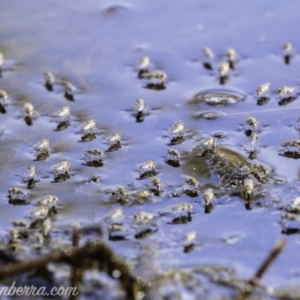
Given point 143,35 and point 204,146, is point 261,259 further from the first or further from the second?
point 143,35

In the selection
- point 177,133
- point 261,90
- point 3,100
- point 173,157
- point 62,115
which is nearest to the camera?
point 173,157

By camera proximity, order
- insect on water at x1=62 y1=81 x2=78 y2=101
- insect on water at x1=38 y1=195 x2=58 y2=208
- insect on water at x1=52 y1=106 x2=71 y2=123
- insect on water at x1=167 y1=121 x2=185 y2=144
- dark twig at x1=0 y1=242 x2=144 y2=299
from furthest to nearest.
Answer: insect on water at x1=62 y1=81 x2=78 y2=101, insect on water at x1=52 y1=106 x2=71 y2=123, insect on water at x1=167 y1=121 x2=185 y2=144, insect on water at x1=38 y1=195 x2=58 y2=208, dark twig at x1=0 y1=242 x2=144 y2=299

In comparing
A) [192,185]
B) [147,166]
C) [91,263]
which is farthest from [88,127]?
[91,263]

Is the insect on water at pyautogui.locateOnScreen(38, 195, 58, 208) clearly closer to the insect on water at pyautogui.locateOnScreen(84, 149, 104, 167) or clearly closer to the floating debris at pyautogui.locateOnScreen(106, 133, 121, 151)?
the insect on water at pyautogui.locateOnScreen(84, 149, 104, 167)

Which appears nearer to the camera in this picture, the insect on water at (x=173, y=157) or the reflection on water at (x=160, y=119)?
the reflection on water at (x=160, y=119)

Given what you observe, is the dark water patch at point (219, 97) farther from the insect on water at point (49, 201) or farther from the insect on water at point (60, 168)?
the insect on water at point (49, 201)

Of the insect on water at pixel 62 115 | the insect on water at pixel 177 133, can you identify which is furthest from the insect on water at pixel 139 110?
the insect on water at pixel 62 115

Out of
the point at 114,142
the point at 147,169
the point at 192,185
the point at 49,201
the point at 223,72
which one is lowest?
the point at 49,201

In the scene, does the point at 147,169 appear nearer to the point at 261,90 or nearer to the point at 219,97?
the point at 219,97

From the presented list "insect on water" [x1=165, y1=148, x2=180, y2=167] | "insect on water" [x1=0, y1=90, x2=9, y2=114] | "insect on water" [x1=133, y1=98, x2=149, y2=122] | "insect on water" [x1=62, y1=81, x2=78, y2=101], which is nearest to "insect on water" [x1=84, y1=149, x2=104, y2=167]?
"insect on water" [x1=165, y1=148, x2=180, y2=167]
